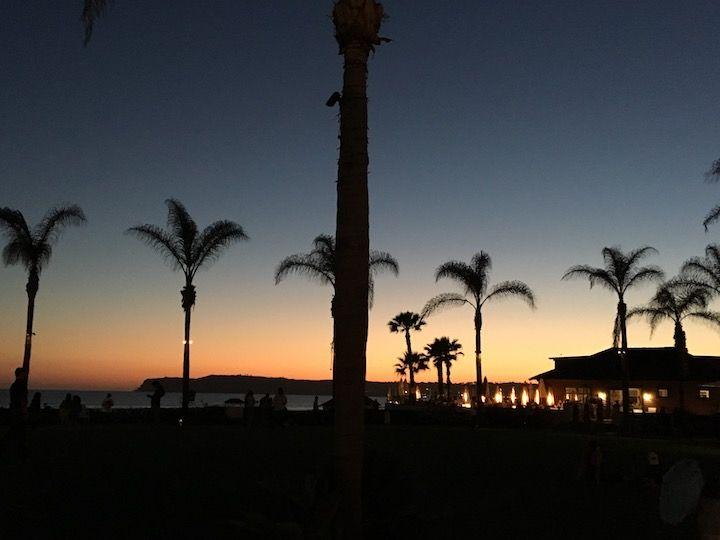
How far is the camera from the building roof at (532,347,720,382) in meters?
48.1

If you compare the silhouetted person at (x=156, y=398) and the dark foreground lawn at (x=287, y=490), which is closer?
the dark foreground lawn at (x=287, y=490)

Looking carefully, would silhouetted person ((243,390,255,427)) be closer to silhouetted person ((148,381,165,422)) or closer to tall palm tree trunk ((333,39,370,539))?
silhouetted person ((148,381,165,422))

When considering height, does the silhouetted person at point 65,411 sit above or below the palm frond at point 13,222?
below

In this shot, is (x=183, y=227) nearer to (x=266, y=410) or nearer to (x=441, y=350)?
(x=266, y=410)

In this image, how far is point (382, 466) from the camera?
8.21 m

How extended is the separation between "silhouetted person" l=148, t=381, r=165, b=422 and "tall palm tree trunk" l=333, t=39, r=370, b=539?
22.1 meters

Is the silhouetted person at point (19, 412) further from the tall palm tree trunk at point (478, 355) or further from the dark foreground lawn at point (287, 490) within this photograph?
the tall palm tree trunk at point (478, 355)

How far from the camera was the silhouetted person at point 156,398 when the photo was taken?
28386 millimetres

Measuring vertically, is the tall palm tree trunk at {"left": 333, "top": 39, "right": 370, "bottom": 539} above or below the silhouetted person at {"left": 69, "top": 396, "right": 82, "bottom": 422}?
above

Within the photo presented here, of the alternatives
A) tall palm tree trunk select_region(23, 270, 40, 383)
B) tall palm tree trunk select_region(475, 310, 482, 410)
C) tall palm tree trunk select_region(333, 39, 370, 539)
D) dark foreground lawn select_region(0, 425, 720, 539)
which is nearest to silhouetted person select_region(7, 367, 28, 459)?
dark foreground lawn select_region(0, 425, 720, 539)

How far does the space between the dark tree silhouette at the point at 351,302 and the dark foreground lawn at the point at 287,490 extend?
1.22 ft

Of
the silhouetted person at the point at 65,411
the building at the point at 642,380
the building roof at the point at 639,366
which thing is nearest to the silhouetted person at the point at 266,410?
the silhouetted person at the point at 65,411

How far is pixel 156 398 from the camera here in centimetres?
2848

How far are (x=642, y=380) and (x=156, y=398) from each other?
3399cm
